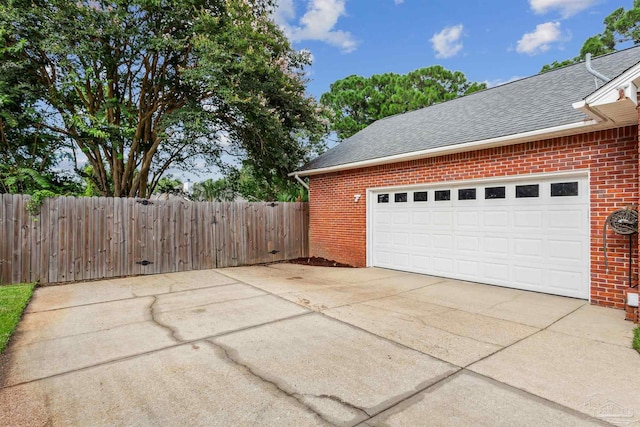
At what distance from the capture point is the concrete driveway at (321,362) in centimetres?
246

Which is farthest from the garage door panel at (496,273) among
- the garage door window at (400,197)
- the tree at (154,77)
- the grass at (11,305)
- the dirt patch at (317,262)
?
the grass at (11,305)

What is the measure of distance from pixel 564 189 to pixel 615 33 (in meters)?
20.4

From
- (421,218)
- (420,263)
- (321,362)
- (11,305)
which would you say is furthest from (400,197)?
(11,305)

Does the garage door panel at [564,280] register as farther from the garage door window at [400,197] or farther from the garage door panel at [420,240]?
the garage door window at [400,197]

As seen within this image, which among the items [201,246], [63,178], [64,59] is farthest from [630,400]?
[63,178]

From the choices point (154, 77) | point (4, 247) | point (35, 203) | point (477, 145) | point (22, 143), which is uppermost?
point (154, 77)

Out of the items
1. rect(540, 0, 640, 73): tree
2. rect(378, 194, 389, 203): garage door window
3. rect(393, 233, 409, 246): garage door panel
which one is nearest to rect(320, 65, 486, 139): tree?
rect(540, 0, 640, 73): tree

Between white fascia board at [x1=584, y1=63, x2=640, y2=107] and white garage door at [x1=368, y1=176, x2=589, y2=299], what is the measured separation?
1.56m

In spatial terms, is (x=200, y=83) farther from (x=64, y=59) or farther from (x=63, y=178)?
(x=63, y=178)

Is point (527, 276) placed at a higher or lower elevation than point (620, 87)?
lower

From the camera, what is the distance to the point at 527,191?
6.12 meters

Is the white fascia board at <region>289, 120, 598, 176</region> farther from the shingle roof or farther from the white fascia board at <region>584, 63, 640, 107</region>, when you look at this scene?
the white fascia board at <region>584, 63, 640, 107</region>

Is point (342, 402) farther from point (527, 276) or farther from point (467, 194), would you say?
point (467, 194)

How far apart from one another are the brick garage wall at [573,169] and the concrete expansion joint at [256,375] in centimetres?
484
